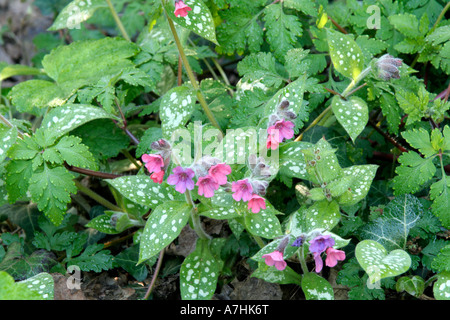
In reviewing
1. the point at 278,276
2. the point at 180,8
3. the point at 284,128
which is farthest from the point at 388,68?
the point at 278,276

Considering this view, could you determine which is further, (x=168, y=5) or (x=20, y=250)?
(x=20, y=250)

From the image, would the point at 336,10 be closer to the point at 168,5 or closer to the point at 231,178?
the point at 168,5

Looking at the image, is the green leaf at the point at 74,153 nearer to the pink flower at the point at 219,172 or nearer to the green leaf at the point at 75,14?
the pink flower at the point at 219,172

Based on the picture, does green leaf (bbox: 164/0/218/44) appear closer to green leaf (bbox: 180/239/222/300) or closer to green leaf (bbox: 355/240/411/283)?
green leaf (bbox: 180/239/222/300)

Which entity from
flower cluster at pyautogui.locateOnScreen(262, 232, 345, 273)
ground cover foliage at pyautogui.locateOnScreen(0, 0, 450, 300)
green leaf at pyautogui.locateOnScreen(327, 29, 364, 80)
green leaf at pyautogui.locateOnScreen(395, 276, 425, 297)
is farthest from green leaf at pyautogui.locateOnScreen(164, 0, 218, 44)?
green leaf at pyautogui.locateOnScreen(395, 276, 425, 297)

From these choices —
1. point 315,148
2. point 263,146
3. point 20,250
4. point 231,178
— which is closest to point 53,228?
point 20,250

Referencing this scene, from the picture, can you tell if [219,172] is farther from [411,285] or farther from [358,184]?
[411,285]
